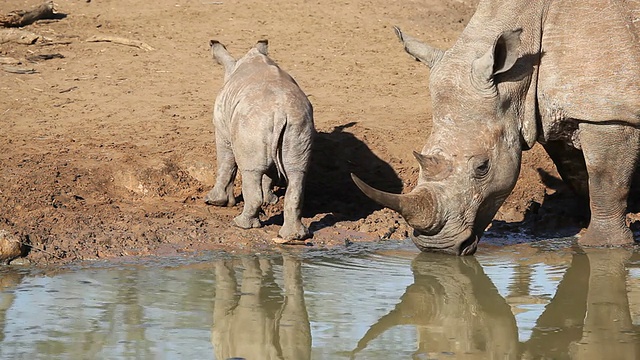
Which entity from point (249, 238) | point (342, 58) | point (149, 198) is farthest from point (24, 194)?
point (342, 58)

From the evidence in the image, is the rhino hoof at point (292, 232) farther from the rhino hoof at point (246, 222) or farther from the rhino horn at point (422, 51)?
the rhino horn at point (422, 51)

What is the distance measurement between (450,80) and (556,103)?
2.68 ft

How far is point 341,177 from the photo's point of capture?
10.1 metres

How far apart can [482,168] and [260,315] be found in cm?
211

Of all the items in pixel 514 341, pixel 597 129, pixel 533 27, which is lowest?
pixel 514 341

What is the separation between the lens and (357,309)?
6.55 m

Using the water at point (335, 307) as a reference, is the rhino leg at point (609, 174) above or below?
above

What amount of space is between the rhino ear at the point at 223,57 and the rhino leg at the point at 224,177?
0.87 meters

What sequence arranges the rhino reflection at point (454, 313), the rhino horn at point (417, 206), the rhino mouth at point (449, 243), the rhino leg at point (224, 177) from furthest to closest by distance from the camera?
the rhino leg at point (224, 177), the rhino mouth at point (449, 243), the rhino horn at point (417, 206), the rhino reflection at point (454, 313)

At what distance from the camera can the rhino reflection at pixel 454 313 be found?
5.84 metres

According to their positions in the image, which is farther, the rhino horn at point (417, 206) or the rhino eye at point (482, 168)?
the rhino eye at point (482, 168)

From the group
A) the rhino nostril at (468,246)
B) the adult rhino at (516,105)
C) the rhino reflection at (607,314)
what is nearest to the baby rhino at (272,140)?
the adult rhino at (516,105)

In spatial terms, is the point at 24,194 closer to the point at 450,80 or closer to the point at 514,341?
the point at 450,80

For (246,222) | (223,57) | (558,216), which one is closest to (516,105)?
(558,216)
